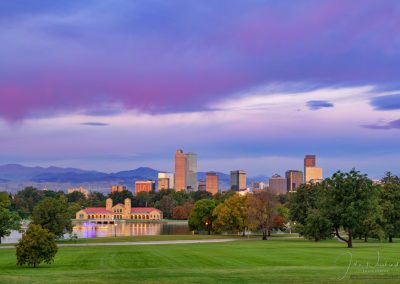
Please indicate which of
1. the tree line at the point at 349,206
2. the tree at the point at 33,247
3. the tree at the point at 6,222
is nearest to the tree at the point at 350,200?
the tree line at the point at 349,206

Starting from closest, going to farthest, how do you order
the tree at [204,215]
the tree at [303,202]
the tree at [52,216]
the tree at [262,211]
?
the tree at [52,216], the tree at [262,211], the tree at [303,202], the tree at [204,215]

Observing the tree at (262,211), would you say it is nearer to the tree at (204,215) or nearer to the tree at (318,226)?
the tree at (318,226)

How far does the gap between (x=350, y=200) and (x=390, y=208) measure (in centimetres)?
2009

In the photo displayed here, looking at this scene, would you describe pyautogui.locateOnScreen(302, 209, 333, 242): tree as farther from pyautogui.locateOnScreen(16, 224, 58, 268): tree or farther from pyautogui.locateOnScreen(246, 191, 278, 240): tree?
pyautogui.locateOnScreen(16, 224, 58, 268): tree

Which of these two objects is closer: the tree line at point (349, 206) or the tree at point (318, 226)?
the tree line at point (349, 206)

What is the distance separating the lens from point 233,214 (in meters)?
118

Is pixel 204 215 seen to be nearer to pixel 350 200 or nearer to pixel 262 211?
pixel 262 211

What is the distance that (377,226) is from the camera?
78875 mm

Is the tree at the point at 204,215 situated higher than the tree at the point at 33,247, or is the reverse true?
the tree at the point at 204,215

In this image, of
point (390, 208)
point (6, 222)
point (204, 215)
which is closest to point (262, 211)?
point (390, 208)

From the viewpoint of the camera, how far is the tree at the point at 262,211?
350 feet

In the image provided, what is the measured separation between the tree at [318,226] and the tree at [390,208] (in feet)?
36.1

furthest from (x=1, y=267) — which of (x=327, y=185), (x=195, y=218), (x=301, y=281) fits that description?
(x=195, y=218)

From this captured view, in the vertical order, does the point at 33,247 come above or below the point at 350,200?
below
